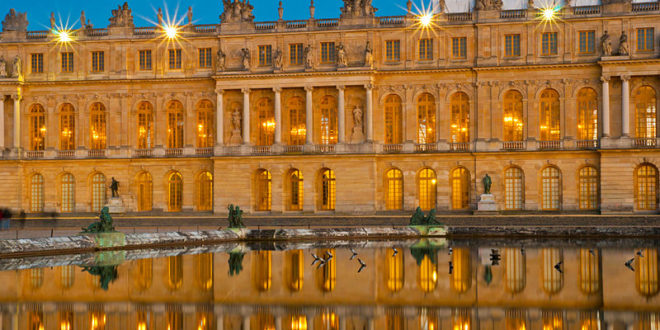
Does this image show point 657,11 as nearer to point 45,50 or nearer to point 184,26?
point 184,26

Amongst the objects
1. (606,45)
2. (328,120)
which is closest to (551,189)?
(606,45)

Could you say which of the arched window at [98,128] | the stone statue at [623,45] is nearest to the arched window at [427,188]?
the stone statue at [623,45]

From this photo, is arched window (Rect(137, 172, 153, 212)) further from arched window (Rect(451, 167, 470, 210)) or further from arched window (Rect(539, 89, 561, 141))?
arched window (Rect(539, 89, 561, 141))

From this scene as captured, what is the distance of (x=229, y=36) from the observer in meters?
55.0

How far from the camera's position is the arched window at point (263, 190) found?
181 feet

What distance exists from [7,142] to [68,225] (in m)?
12.9

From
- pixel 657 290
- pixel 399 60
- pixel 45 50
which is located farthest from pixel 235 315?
pixel 45 50

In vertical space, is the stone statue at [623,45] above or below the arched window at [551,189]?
above

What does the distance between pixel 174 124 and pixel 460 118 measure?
20260 mm

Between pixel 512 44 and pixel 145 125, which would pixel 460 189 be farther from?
pixel 145 125

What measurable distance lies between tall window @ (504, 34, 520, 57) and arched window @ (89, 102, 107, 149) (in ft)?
94.5

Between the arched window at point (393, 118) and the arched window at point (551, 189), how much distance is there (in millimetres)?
9851

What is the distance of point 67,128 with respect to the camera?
57.4 m

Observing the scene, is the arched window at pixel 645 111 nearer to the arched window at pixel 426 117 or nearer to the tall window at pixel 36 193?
the arched window at pixel 426 117
